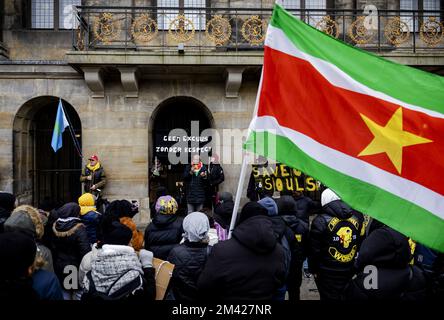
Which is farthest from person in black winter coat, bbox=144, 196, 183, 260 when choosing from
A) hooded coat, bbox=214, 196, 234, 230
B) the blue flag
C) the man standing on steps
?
the man standing on steps

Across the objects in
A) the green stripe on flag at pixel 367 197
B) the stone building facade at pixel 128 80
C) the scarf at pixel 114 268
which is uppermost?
the stone building facade at pixel 128 80

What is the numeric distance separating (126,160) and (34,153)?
328 centimetres

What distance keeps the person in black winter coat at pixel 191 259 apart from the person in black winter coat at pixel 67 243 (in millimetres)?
1409

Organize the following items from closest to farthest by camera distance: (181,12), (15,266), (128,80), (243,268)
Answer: (15,266), (243,268), (128,80), (181,12)

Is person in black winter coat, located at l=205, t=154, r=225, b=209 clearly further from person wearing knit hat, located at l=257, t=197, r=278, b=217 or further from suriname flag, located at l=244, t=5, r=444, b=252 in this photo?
suriname flag, located at l=244, t=5, r=444, b=252

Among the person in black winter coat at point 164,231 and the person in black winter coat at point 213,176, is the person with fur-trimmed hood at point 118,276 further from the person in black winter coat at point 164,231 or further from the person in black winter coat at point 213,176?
the person in black winter coat at point 213,176

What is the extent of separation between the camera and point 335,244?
446cm

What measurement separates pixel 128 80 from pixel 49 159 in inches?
164

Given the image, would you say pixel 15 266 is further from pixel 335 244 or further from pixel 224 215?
pixel 335 244

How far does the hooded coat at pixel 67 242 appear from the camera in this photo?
4.36 meters

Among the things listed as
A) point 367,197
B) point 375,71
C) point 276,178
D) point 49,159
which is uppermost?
point 375,71

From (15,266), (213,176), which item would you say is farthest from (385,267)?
(213,176)

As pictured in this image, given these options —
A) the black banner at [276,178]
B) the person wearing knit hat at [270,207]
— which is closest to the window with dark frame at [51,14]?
the black banner at [276,178]
